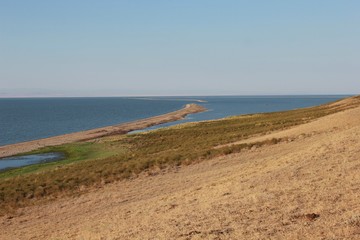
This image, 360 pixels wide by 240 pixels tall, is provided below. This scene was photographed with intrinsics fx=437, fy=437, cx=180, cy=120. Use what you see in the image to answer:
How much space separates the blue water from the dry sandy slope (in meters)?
27.5

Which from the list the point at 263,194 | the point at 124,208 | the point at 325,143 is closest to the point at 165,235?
the point at 263,194

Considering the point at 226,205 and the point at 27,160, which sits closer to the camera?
the point at 226,205

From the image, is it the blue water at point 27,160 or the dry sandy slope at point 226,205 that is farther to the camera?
the blue water at point 27,160

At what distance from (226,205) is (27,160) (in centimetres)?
4403

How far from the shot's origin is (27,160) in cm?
5528

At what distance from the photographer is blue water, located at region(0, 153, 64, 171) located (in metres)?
51.8

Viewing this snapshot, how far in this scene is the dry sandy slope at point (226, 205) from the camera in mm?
13202

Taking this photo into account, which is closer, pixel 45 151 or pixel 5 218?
pixel 5 218

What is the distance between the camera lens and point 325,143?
27.4 metres

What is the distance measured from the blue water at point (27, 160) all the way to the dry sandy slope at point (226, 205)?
90.3 ft

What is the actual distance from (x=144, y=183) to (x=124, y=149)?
27.2 meters

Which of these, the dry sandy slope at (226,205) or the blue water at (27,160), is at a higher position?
the dry sandy slope at (226,205)

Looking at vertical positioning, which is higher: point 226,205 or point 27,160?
point 226,205

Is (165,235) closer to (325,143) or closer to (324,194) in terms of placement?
(324,194)
